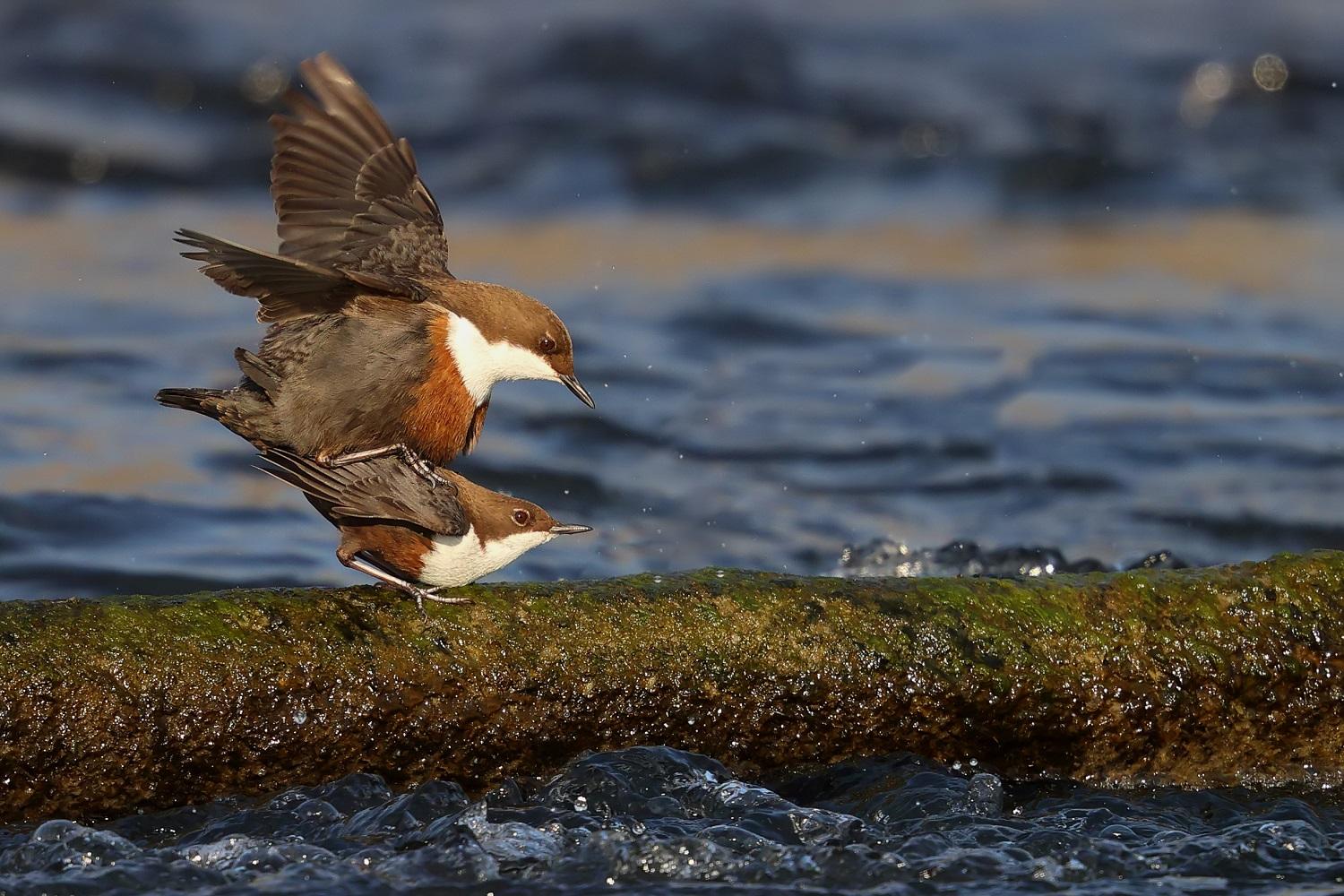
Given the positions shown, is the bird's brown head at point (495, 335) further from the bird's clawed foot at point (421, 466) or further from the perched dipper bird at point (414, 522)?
the perched dipper bird at point (414, 522)

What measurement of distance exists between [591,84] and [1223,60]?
19.5ft

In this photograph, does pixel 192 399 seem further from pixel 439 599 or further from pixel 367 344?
pixel 439 599

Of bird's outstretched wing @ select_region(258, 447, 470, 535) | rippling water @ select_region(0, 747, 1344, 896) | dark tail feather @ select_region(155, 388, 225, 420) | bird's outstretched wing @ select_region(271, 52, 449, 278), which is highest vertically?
bird's outstretched wing @ select_region(271, 52, 449, 278)

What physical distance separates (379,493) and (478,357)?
0.71 metres

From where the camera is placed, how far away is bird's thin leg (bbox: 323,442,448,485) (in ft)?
16.1

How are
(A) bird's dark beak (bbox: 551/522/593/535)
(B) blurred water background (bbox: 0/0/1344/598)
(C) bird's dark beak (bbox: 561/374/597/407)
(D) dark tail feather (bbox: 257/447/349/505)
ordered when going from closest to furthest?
(D) dark tail feather (bbox: 257/447/349/505), (A) bird's dark beak (bbox: 551/522/593/535), (C) bird's dark beak (bbox: 561/374/597/407), (B) blurred water background (bbox: 0/0/1344/598)

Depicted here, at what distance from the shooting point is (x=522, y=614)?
4.64 meters

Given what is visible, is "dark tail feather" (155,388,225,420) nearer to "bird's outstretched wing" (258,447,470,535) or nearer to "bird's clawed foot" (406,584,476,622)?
"bird's outstretched wing" (258,447,470,535)

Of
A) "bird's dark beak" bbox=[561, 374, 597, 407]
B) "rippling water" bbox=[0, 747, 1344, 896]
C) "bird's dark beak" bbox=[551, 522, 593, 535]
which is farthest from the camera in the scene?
"bird's dark beak" bbox=[561, 374, 597, 407]

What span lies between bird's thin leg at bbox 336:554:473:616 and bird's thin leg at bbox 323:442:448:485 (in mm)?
290

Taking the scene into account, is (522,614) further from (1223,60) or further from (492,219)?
(1223,60)

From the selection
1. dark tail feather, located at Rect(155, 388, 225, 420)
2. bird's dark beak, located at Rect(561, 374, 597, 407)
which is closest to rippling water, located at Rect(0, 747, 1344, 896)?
dark tail feather, located at Rect(155, 388, 225, 420)

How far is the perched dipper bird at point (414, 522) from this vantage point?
4680 millimetres

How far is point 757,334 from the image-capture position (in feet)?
35.5
